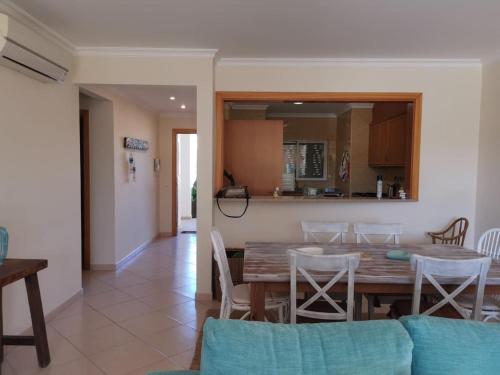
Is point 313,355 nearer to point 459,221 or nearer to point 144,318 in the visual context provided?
point 144,318

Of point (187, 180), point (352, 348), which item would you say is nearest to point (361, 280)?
point (352, 348)

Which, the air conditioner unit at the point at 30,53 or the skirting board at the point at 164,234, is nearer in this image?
the air conditioner unit at the point at 30,53

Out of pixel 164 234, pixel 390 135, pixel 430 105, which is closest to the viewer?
pixel 430 105

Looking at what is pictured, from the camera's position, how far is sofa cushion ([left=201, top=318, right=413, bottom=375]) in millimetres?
1046

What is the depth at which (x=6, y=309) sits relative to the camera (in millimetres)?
2713

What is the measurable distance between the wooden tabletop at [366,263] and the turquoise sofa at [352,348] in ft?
3.47

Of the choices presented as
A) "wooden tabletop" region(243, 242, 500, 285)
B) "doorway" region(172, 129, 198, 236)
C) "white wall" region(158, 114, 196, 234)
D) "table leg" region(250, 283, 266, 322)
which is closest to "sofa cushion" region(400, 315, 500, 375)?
"wooden tabletop" region(243, 242, 500, 285)

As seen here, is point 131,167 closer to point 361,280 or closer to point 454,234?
point 361,280

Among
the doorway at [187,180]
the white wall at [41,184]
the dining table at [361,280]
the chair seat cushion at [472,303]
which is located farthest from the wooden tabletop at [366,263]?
the doorway at [187,180]

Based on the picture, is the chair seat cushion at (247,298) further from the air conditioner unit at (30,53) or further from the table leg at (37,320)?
the air conditioner unit at (30,53)

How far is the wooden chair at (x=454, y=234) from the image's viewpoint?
374 centimetres

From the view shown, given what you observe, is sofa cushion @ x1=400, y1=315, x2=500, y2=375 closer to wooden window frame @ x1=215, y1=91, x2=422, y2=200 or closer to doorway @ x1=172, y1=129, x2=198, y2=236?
wooden window frame @ x1=215, y1=91, x2=422, y2=200

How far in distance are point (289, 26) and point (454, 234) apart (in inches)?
111

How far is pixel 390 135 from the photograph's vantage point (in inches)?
203
